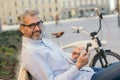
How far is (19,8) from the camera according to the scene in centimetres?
11494

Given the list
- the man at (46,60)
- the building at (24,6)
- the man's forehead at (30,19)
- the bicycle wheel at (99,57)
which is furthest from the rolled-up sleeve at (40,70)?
the building at (24,6)

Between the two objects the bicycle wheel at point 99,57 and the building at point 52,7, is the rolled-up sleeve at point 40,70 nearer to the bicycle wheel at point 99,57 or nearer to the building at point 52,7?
the bicycle wheel at point 99,57

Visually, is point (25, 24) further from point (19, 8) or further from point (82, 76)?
point (19, 8)

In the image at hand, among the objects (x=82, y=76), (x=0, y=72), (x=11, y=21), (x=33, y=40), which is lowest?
(x=11, y=21)

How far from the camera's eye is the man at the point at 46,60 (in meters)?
4.00

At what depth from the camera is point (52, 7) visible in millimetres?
116688

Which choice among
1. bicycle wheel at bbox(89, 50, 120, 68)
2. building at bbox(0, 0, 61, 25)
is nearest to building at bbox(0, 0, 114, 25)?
building at bbox(0, 0, 61, 25)

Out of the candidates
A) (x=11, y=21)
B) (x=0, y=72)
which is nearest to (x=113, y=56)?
(x=0, y=72)

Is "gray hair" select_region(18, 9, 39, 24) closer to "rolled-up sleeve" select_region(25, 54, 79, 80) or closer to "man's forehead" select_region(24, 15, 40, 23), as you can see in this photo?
"man's forehead" select_region(24, 15, 40, 23)

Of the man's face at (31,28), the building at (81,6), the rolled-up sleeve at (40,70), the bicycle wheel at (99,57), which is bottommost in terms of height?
the building at (81,6)

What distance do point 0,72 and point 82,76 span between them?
5.05m

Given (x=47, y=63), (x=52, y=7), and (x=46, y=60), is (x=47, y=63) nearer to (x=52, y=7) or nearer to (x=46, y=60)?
(x=46, y=60)

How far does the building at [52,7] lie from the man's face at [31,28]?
360 feet

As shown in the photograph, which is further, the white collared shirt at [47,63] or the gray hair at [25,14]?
the gray hair at [25,14]
